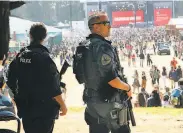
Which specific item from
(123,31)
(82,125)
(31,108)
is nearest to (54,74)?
(31,108)

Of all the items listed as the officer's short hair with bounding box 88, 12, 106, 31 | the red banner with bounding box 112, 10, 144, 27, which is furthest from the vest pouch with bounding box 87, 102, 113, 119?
the red banner with bounding box 112, 10, 144, 27

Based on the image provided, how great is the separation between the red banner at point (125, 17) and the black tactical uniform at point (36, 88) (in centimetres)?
7959

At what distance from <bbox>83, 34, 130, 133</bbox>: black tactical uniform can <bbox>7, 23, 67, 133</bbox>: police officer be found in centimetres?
25

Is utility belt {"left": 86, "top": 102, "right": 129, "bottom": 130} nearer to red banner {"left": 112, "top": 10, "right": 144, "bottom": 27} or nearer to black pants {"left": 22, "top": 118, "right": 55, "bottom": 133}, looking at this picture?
black pants {"left": 22, "top": 118, "right": 55, "bottom": 133}

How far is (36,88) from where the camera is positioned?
10.5 ft

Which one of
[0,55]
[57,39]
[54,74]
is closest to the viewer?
[54,74]

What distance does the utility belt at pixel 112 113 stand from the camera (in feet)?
11.0

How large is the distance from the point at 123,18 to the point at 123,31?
332 inches

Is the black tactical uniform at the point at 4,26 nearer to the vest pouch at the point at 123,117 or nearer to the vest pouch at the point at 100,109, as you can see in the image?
the vest pouch at the point at 100,109

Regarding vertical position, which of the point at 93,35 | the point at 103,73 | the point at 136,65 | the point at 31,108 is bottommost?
the point at 136,65

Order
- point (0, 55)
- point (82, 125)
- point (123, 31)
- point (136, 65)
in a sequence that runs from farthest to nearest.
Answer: point (123, 31) → point (136, 65) → point (0, 55) → point (82, 125)

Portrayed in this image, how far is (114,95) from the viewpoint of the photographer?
11.0 feet

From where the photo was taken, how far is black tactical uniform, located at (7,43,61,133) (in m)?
3.17

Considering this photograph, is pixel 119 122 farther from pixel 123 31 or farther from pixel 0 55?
pixel 123 31
